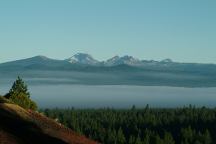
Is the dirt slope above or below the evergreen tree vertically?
below

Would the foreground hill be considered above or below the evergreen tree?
below

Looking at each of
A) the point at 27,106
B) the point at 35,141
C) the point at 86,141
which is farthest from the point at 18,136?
the point at 27,106

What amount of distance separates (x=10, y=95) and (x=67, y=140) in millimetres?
33373

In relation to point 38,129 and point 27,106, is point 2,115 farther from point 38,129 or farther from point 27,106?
point 27,106

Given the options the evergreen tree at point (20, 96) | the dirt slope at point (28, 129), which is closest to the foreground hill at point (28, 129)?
the dirt slope at point (28, 129)

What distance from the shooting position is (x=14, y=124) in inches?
4220

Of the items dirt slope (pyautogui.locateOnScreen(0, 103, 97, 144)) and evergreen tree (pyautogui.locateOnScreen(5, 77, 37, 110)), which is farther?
evergreen tree (pyautogui.locateOnScreen(5, 77, 37, 110))

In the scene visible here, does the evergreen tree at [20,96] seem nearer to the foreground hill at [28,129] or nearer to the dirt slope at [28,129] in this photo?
the foreground hill at [28,129]

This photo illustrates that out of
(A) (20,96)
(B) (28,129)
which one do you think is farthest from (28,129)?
(A) (20,96)

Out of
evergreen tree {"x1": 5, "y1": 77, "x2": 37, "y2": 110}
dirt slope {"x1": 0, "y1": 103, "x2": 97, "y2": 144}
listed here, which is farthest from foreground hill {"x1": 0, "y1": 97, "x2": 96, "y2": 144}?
evergreen tree {"x1": 5, "y1": 77, "x2": 37, "y2": 110}

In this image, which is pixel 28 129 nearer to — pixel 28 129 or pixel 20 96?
pixel 28 129

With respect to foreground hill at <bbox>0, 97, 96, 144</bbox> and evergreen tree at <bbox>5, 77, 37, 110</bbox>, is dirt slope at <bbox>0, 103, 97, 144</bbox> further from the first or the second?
evergreen tree at <bbox>5, 77, 37, 110</bbox>

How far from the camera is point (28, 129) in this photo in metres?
105

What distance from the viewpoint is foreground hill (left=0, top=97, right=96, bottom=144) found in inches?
3999
